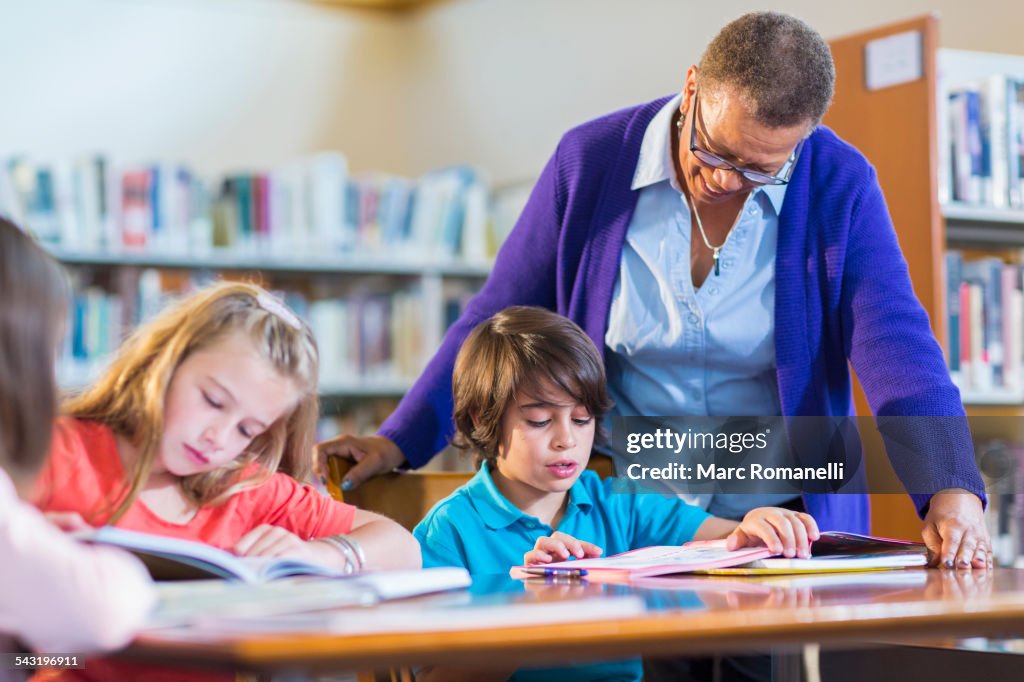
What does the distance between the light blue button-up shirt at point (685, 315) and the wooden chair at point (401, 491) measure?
0.92ft

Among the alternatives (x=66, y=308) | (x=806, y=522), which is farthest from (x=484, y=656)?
(x=806, y=522)

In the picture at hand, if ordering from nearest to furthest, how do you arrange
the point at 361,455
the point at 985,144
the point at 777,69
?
the point at 777,69 → the point at 361,455 → the point at 985,144

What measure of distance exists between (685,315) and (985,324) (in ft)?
5.28

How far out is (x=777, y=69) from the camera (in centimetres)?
157

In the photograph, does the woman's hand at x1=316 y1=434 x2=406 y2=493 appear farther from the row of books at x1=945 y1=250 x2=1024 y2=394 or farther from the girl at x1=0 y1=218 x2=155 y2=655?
the row of books at x1=945 y1=250 x2=1024 y2=394

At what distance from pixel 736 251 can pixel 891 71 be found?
1.33 meters

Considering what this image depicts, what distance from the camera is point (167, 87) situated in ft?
16.3

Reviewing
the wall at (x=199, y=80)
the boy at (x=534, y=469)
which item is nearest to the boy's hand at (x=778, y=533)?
the boy at (x=534, y=469)

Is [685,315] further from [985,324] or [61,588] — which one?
[985,324]

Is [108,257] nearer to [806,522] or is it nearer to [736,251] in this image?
[736,251]

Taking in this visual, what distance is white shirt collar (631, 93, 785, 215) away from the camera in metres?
1.87

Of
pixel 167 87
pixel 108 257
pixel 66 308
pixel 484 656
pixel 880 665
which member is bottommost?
pixel 880 665

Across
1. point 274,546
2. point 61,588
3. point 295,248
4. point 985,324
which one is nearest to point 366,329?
point 295,248

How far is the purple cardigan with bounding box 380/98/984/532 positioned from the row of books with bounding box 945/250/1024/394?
134cm
